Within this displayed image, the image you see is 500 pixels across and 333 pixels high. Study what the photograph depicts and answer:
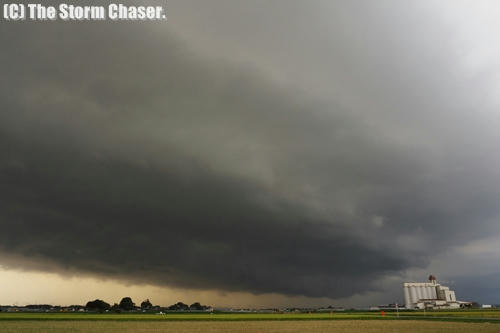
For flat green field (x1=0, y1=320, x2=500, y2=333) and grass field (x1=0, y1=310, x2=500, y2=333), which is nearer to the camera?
flat green field (x1=0, y1=320, x2=500, y2=333)

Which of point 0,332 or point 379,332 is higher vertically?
point 0,332

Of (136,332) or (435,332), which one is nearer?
(435,332)

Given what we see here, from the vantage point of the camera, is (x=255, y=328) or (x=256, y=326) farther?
(x=256, y=326)

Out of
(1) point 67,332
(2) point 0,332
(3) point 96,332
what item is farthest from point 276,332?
(2) point 0,332

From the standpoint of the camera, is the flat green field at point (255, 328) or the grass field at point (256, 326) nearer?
the flat green field at point (255, 328)

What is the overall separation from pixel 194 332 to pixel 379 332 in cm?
3797

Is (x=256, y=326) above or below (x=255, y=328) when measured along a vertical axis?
below

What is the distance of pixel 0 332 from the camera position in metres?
72.8

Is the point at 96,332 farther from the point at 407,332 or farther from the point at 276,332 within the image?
the point at 407,332

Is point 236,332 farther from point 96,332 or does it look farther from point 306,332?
point 96,332

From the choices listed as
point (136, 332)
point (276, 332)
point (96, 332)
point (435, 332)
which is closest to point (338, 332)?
point (276, 332)

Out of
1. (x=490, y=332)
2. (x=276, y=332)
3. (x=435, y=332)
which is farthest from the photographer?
(x=276, y=332)

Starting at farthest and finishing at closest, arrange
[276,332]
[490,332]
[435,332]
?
1. [276,332]
2. [435,332]
3. [490,332]

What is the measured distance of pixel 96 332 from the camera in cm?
7362
